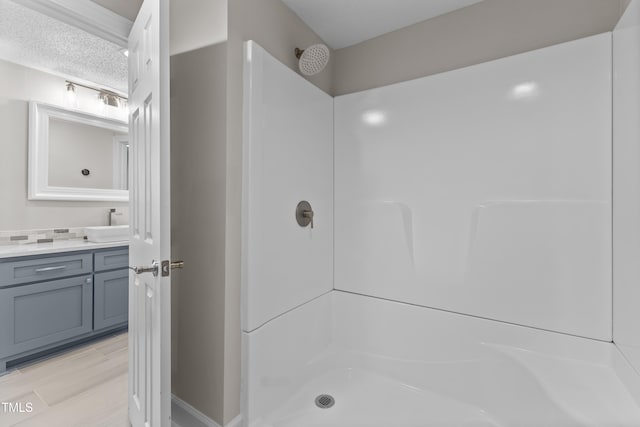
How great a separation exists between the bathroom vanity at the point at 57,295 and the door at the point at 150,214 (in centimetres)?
141

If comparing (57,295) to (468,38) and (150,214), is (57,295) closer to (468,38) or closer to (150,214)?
(150,214)

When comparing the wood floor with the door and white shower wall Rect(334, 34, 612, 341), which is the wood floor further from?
white shower wall Rect(334, 34, 612, 341)

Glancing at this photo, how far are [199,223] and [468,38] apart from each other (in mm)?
1782

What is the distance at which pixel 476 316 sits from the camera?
1610 millimetres

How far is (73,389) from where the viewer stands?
194 centimetres

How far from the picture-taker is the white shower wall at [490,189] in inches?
53.6

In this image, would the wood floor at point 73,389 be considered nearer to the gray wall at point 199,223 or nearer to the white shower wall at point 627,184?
the gray wall at point 199,223

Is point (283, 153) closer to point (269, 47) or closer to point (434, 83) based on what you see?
point (269, 47)

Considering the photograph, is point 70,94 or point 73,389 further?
point 70,94

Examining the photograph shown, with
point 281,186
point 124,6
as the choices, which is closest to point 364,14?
point 281,186

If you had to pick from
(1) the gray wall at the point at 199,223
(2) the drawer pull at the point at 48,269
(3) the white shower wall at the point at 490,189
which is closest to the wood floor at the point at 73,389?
(1) the gray wall at the point at 199,223

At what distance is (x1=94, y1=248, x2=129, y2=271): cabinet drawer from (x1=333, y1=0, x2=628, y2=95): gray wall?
2.42 meters

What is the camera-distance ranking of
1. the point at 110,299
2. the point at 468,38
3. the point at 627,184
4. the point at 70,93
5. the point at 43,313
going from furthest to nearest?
1. the point at 70,93
2. the point at 110,299
3. the point at 43,313
4. the point at 468,38
5. the point at 627,184

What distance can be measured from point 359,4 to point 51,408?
297 cm
